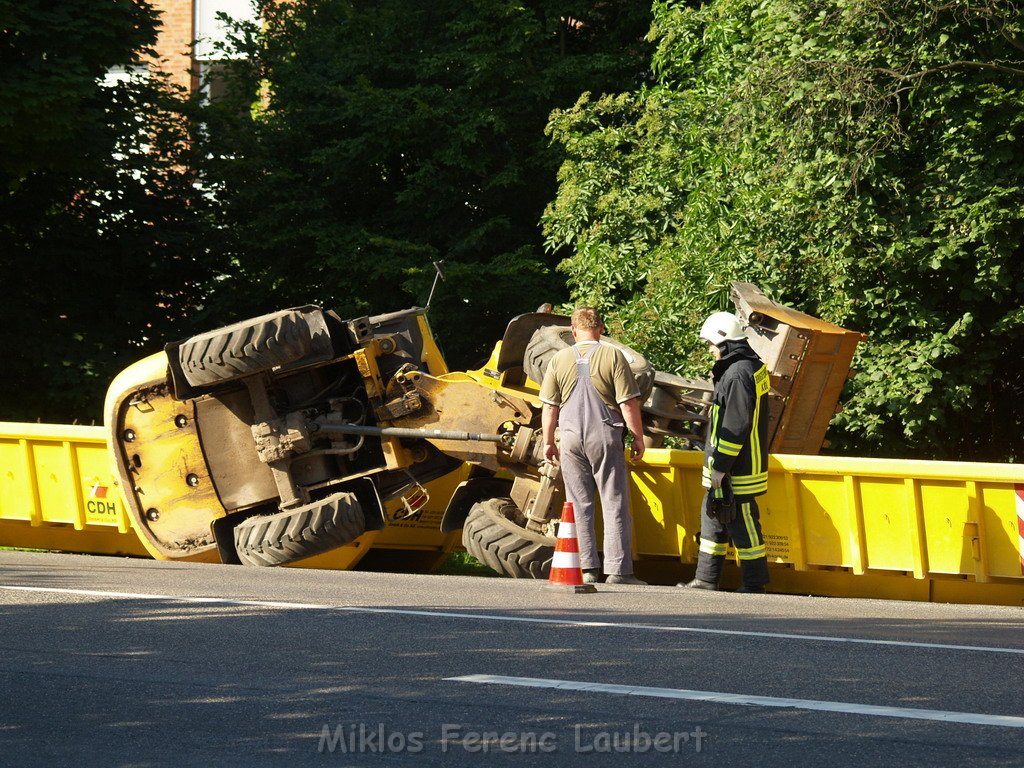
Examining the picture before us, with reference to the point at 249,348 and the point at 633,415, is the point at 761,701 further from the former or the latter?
the point at 249,348

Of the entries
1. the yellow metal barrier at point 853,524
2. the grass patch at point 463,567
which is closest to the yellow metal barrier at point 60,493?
the yellow metal barrier at point 853,524

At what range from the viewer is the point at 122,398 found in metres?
11.0

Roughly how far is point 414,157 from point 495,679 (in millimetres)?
19195

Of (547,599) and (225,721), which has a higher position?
(225,721)

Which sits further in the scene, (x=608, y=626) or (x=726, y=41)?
(x=726, y=41)

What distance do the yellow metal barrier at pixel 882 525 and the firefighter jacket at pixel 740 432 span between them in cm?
56

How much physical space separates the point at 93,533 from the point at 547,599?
5.71 metres

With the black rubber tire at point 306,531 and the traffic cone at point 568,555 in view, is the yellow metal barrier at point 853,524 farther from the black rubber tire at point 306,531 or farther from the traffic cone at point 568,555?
the traffic cone at point 568,555

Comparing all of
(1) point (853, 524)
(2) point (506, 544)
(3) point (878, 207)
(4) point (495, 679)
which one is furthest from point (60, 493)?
(3) point (878, 207)

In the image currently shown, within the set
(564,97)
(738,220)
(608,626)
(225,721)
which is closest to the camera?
(225,721)

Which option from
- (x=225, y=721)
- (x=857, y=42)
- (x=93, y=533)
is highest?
(x=857, y=42)

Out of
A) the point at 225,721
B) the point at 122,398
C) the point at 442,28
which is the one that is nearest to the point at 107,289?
the point at 442,28

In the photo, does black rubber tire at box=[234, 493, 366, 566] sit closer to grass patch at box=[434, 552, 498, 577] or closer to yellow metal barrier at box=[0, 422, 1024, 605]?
yellow metal barrier at box=[0, 422, 1024, 605]

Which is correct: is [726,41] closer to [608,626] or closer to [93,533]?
[93,533]
